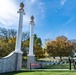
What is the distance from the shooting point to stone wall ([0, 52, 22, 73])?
14.2 m

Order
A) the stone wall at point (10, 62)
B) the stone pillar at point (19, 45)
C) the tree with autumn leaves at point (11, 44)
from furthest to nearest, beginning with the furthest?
1. the tree with autumn leaves at point (11, 44)
2. the stone pillar at point (19, 45)
3. the stone wall at point (10, 62)

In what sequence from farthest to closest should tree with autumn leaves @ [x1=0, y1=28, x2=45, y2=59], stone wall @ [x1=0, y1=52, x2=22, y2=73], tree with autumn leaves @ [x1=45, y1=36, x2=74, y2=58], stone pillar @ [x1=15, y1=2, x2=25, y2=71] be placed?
tree with autumn leaves @ [x1=45, y1=36, x2=74, y2=58] → tree with autumn leaves @ [x1=0, y1=28, x2=45, y2=59] → stone pillar @ [x1=15, y1=2, x2=25, y2=71] → stone wall @ [x1=0, y1=52, x2=22, y2=73]

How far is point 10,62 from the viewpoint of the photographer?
15453mm

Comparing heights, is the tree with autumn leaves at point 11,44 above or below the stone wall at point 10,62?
above

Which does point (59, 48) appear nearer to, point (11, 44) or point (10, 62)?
point (11, 44)

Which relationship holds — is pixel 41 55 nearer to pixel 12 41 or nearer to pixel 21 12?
pixel 12 41

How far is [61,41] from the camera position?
47.1m

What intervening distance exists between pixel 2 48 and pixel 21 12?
14188 mm

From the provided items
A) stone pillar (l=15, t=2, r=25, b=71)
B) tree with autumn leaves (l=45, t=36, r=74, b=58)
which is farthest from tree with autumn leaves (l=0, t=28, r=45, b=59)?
stone pillar (l=15, t=2, r=25, b=71)

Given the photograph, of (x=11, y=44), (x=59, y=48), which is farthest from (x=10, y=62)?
(x=59, y=48)

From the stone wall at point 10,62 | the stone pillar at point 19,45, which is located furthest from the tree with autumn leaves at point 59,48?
the stone wall at point 10,62

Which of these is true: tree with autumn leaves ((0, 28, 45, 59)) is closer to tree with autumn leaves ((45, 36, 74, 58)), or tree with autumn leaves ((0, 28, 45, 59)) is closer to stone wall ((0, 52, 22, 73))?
tree with autumn leaves ((45, 36, 74, 58))

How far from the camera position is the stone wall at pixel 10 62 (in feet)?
46.5

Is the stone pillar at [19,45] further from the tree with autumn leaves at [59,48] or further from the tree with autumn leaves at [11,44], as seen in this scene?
the tree with autumn leaves at [59,48]
